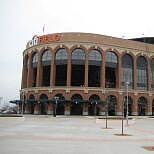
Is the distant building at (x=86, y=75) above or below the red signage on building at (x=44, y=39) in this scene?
below

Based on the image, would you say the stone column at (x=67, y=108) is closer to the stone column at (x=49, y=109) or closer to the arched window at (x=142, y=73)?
the stone column at (x=49, y=109)

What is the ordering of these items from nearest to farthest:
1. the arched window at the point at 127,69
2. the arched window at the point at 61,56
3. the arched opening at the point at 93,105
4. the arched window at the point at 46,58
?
the arched opening at the point at 93,105
the arched window at the point at 61,56
the arched window at the point at 46,58
the arched window at the point at 127,69

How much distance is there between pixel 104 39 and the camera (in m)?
82.6

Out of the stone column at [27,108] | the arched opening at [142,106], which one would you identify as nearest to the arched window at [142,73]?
the arched opening at [142,106]

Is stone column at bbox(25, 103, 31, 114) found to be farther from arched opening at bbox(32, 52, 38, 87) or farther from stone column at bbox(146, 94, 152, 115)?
stone column at bbox(146, 94, 152, 115)

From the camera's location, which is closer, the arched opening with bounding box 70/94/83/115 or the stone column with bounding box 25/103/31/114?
the arched opening with bounding box 70/94/83/115

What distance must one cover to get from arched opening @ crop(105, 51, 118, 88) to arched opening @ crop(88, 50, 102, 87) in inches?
96.0

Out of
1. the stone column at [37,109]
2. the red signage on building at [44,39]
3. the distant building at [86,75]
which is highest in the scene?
the red signage on building at [44,39]

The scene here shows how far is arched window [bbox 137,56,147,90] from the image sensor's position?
87650 millimetres

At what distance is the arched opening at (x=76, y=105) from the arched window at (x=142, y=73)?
18.9m

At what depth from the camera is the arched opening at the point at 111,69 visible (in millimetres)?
83125

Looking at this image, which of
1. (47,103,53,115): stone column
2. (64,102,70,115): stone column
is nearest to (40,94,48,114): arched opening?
(47,103,53,115): stone column

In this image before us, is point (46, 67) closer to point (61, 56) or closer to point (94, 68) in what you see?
point (61, 56)

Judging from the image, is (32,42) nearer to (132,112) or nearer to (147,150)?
(132,112)
